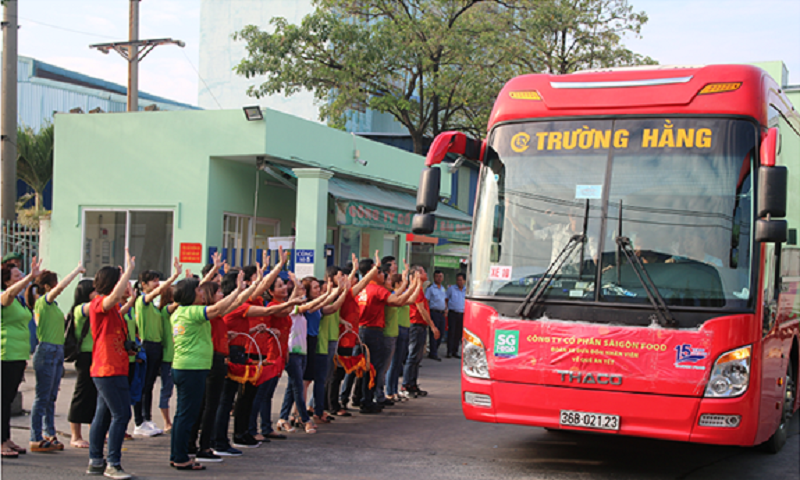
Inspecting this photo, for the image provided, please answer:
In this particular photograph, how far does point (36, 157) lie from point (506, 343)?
2153 centimetres

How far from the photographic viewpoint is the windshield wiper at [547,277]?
6344 mm

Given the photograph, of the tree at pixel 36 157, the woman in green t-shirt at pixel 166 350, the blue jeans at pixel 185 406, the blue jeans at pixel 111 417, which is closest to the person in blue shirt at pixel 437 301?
the woman in green t-shirt at pixel 166 350

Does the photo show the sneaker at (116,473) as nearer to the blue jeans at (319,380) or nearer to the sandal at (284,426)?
the sandal at (284,426)

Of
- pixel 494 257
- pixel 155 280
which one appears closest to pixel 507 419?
pixel 494 257

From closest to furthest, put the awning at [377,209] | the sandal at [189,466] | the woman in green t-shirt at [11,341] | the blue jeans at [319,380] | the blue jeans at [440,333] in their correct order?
the sandal at [189,466]
the woman in green t-shirt at [11,341]
the blue jeans at [319,380]
the awning at [377,209]
the blue jeans at [440,333]

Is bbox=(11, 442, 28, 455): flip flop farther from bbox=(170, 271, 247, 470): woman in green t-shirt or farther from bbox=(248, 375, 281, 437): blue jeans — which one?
bbox=(248, 375, 281, 437): blue jeans

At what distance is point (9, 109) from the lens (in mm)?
14344

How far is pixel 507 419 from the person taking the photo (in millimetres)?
6363

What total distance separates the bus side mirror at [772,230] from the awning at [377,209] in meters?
9.41

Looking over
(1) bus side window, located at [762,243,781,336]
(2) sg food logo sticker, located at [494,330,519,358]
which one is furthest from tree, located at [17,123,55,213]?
(1) bus side window, located at [762,243,781,336]

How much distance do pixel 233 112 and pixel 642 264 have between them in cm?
1031

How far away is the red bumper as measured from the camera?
585cm

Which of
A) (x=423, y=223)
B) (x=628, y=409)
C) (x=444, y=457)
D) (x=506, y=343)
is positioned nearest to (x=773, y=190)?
(x=628, y=409)

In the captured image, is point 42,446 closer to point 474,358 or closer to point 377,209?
point 474,358
